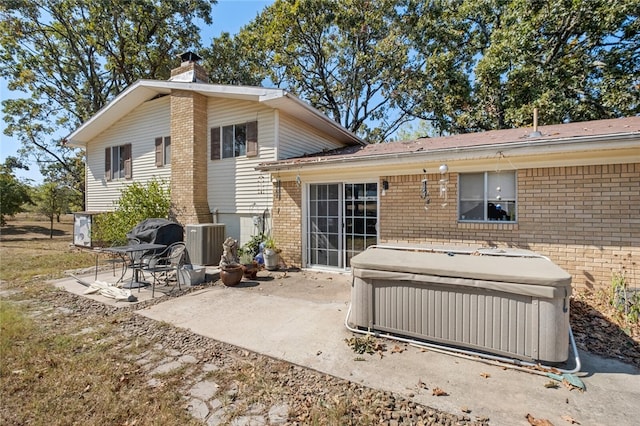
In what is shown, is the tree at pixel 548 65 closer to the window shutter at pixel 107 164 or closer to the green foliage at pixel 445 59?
the green foliage at pixel 445 59

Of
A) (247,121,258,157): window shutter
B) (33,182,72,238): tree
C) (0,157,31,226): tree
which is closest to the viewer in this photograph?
(247,121,258,157): window shutter

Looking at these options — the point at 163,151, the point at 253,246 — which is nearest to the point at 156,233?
the point at 253,246

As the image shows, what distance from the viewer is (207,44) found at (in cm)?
2050

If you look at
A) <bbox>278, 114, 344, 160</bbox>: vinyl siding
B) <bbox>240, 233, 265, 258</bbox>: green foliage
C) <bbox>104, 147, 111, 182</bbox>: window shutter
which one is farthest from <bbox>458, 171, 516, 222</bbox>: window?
<bbox>104, 147, 111, 182</bbox>: window shutter

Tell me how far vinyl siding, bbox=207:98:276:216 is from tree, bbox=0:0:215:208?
41.2ft

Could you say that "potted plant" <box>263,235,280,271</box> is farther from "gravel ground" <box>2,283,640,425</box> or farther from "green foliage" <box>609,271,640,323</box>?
"green foliage" <box>609,271,640,323</box>

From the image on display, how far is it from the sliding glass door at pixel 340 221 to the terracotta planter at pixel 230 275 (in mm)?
2317

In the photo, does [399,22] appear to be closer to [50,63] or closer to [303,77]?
[303,77]

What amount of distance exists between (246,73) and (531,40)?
16067mm

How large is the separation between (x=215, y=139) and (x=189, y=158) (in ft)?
3.62

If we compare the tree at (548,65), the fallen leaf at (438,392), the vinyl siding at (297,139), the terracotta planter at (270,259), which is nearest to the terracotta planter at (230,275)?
the terracotta planter at (270,259)

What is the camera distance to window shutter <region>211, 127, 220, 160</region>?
1058 cm

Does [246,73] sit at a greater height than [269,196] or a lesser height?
greater

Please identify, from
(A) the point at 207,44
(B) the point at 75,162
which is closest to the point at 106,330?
(A) the point at 207,44
